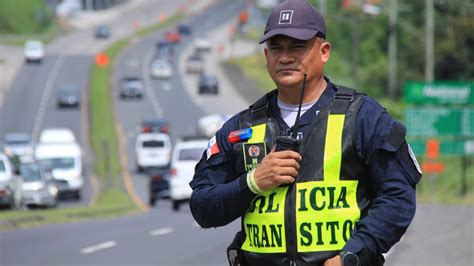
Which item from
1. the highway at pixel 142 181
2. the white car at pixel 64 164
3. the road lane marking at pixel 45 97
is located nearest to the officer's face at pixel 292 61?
the highway at pixel 142 181

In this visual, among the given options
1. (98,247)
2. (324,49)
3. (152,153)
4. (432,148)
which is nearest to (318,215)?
(324,49)

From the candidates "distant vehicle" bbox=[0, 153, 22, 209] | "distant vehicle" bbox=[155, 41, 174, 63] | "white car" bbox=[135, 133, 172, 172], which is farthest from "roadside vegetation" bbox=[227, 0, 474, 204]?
"distant vehicle" bbox=[0, 153, 22, 209]

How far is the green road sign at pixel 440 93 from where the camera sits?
39750 millimetres

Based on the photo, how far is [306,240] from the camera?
17.1ft

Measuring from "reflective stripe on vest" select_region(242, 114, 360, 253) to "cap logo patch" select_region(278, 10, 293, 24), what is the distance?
406 mm

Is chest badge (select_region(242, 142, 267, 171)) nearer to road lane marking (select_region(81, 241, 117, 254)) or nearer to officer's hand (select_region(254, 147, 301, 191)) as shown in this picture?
officer's hand (select_region(254, 147, 301, 191))

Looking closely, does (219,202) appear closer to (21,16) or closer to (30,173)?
(30,173)

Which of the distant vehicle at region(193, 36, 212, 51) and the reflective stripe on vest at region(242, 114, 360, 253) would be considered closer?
the reflective stripe on vest at region(242, 114, 360, 253)

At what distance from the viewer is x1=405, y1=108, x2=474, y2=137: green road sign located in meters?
39.1

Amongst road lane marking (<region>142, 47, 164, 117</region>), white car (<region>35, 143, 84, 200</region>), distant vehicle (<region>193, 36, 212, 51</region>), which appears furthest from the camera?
distant vehicle (<region>193, 36, 212, 51</region>)

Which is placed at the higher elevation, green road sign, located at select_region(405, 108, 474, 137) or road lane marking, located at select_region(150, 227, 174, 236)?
green road sign, located at select_region(405, 108, 474, 137)

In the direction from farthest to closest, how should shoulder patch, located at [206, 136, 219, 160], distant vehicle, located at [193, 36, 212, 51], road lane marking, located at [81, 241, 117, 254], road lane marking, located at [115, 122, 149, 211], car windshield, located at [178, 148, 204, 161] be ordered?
1. distant vehicle, located at [193, 36, 212, 51]
2. road lane marking, located at [115, 122, 149, 211]
3. car windshield, located at [178, 148, 204, 161]
4. road lane marking, located at [81, 241, 117, 254]
5. shoulder patch, located at [206, 136, 219, 160]

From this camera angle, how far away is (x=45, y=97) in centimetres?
9238

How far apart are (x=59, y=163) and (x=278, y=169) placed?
47465mm
